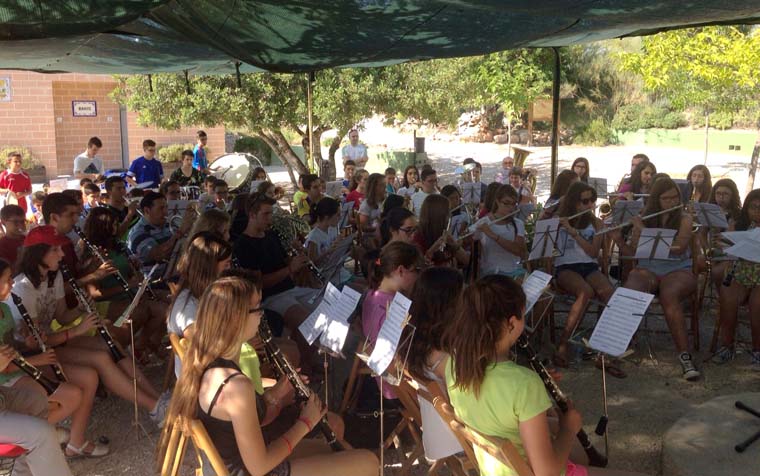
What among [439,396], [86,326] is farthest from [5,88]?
[439,396]

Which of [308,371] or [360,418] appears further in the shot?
[308,371]

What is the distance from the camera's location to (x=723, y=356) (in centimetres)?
540

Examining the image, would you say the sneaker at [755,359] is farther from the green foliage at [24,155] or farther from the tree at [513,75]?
the green foliage at [24,155]

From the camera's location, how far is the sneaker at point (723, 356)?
A: 17.7 feet

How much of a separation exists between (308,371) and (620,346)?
2.36 meters

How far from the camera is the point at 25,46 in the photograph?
5.41m

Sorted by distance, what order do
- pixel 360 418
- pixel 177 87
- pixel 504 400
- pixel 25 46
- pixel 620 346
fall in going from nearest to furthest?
1. pixel 504 400
2. pixel 620 346
3. pixel 360 418
4. pixel 25 46
5. pixel 177 87

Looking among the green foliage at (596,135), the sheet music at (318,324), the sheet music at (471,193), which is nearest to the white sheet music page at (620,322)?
the sheet music at (318,324)

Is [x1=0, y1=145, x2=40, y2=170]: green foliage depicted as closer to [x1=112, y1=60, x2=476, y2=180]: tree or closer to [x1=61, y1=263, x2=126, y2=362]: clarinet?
Answer: [x1=112, y1=60, x2=476, y2=180]: tree

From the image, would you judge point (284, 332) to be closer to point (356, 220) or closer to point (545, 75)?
point (356, 220)

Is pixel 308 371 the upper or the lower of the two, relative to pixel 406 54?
lower

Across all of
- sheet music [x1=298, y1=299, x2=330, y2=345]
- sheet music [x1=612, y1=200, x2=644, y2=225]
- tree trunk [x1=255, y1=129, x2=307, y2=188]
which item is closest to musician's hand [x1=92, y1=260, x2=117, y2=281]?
sheet music [x1=298, y1=299, x2=330, y2=345]

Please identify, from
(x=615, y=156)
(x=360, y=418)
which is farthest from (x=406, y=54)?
(x=615, y=156)

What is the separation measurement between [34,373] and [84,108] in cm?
1884
